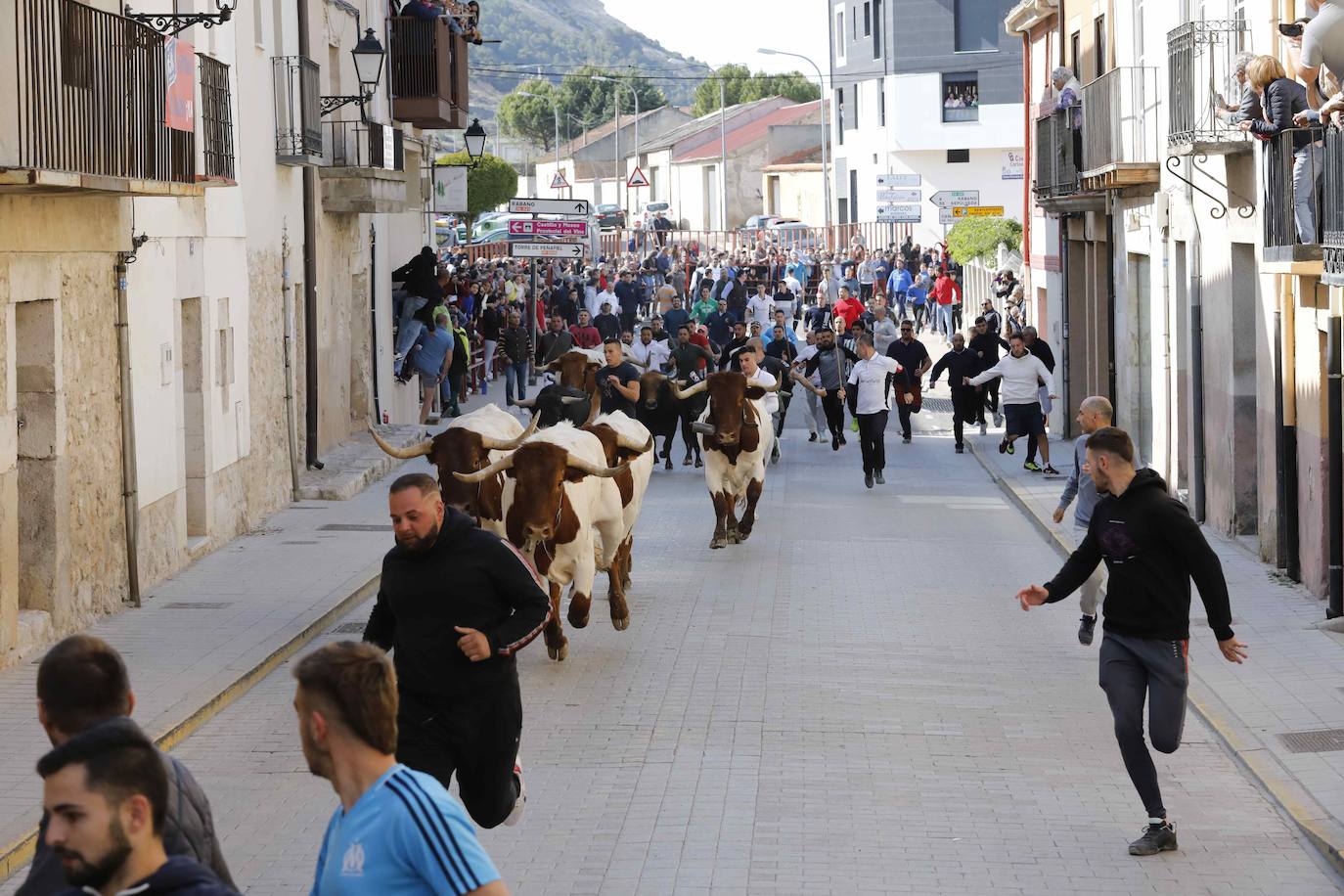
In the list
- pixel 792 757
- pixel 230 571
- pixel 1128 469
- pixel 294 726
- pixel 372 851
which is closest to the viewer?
pixel 372 851

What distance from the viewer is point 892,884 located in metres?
8.29

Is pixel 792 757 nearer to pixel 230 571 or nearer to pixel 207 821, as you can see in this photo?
pixel 207 821

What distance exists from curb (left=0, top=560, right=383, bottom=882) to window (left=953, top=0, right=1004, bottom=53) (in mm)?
51099

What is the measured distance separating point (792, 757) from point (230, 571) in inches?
320

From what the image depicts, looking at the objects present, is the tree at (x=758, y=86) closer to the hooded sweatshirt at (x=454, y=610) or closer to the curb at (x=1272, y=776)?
the curb at (x=1272, y=776)

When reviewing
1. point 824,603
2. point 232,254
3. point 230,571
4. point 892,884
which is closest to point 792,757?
point 892,884

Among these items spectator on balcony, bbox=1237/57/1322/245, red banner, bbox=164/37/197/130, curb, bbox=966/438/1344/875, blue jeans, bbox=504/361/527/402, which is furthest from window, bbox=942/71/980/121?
curb, bbox=966/438/1344/875

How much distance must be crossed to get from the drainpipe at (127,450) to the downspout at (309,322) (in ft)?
25.6

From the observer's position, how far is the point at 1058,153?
27.2 m

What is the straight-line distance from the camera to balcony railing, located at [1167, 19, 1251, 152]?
18.3m

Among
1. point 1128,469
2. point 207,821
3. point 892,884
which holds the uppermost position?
point 1128,469

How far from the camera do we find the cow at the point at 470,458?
44.3 ft

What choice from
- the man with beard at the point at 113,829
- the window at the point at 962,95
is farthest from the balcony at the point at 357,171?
the window at the point at 962,95

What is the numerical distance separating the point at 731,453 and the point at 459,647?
38.3 feet
